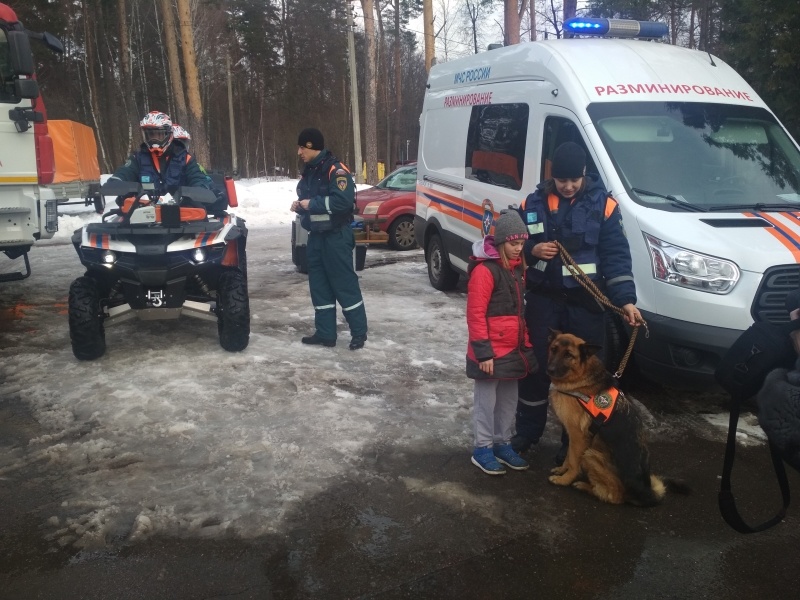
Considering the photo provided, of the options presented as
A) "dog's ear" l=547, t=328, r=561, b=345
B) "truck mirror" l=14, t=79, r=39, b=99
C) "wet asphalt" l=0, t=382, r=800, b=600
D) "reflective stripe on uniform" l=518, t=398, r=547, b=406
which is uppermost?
"truck mirror" l=14, t=79, r=39, b=99

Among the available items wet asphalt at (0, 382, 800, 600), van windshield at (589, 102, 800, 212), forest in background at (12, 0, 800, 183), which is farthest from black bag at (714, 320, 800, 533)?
forest in background at (12, 0, 800, 183)

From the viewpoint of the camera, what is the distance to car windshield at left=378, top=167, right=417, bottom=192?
42.4 ft

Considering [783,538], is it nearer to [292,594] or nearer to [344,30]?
[292,594]

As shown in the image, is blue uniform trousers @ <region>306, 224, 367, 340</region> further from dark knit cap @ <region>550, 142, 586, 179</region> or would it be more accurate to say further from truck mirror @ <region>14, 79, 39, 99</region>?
truck mirror @ <region>14, 79, 39, 99</region>

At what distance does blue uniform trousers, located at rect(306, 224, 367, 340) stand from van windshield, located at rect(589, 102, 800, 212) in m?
2.38

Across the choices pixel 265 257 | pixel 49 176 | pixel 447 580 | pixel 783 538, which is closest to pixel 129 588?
pixel 447 580

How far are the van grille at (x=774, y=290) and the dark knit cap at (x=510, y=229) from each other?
166cm

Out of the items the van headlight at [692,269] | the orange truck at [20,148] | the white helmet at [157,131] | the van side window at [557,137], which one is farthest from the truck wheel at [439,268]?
the orange truck at [20,148]

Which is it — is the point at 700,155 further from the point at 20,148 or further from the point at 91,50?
the point at 91,50

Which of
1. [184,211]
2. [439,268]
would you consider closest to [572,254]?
[184,211]

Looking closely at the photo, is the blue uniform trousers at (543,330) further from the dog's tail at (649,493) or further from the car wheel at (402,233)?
the car wheel at (402,233)

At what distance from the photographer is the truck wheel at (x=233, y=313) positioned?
6020 millimetres

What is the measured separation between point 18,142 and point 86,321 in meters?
3.35

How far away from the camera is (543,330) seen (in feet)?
13.6
